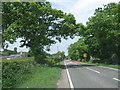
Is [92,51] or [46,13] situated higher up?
[46,13]

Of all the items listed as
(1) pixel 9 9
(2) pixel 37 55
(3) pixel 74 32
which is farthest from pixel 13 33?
(3) pixel 74 32

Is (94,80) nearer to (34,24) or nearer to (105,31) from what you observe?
(34,24)

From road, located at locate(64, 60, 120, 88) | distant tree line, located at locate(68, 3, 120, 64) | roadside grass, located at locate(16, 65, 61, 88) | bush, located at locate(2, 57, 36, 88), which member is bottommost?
road, located at locate(64, 60, 120, 88)

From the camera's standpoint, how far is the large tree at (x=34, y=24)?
84.5 feet

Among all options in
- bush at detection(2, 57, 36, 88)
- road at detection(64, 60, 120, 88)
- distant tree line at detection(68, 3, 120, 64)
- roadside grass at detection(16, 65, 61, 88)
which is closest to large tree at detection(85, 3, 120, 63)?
distant tree line at detection(68, 3, 120, 64)

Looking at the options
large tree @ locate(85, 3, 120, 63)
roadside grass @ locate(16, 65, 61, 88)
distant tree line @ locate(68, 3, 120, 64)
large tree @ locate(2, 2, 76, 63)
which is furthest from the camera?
large tree @ locate(85, 3, 120, 63)

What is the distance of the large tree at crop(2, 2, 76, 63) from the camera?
84.5ft

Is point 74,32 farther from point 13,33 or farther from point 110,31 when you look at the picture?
point 13,33

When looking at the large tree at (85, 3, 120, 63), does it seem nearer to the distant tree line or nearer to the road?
the distant tree line

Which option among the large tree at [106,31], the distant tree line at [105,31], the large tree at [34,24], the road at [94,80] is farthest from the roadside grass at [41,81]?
the large tree at [106,31]

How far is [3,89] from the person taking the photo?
9.84m

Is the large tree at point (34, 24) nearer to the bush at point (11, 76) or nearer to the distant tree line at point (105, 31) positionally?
the distant tree line at point (105, 31)

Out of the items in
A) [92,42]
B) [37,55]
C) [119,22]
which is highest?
[119,22]

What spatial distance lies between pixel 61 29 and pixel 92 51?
19.5 m
